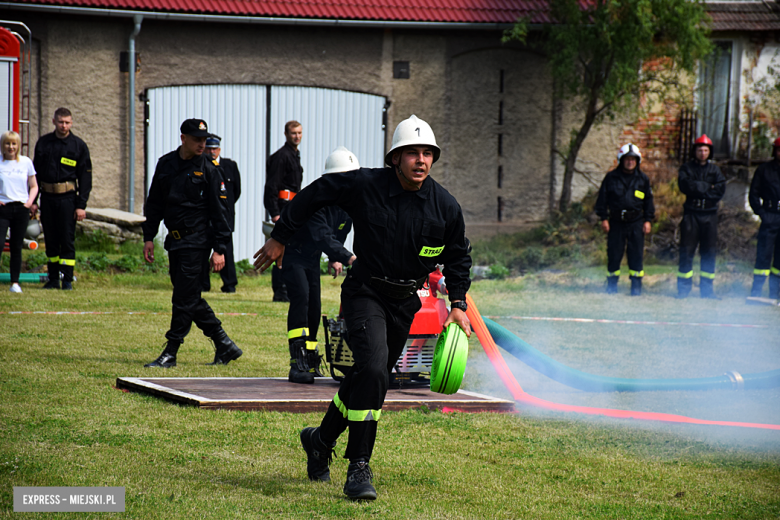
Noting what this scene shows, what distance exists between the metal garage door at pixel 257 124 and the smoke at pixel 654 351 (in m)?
5.35

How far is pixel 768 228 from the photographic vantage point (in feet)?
42.0

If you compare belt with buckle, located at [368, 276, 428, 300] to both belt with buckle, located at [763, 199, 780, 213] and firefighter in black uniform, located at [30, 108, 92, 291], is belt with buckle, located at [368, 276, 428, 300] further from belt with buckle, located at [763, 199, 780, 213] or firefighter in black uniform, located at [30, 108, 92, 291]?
belt with buckle, located at [763, 199, 780, 213]

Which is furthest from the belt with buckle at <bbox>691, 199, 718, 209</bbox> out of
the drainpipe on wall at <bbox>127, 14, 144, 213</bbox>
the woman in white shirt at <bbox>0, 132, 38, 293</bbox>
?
the drainpipe on wall at <bbox>127, 14, 144, 213</bbox>

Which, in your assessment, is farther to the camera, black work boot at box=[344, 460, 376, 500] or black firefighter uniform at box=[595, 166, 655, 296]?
black firefighter uniform at box=[595, 166, 655, 296]

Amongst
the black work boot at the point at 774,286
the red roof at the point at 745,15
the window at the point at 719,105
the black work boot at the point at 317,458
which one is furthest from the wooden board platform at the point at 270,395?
the red roof at the point at 745,15

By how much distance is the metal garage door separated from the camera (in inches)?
625

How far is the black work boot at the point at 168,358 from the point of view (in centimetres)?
714

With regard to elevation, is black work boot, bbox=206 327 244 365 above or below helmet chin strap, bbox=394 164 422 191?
below

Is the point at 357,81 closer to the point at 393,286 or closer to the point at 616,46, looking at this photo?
the point at 616,46

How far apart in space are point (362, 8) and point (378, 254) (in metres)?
12.7

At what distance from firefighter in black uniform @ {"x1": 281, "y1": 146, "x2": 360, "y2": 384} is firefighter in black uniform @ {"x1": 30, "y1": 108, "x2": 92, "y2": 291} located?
5.41m

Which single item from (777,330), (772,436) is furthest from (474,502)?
(777,330)

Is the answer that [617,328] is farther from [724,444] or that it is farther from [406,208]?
[406,208]

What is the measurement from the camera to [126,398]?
5883 millimetres
